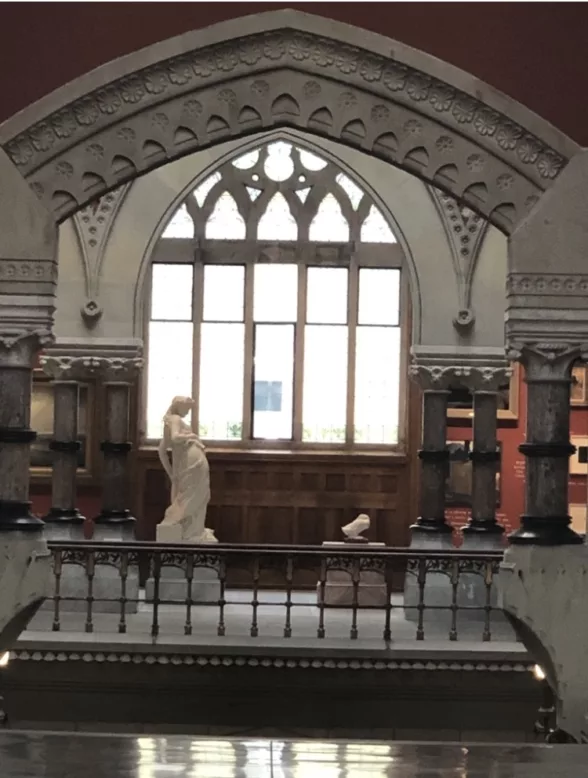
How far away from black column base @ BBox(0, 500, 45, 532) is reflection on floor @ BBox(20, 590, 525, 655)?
2.48 meters

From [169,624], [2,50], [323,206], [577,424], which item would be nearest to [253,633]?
[169,624]

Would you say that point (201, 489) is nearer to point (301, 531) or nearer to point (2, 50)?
point (301, 531)

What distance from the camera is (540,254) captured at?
7.21 metres

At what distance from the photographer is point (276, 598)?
46.2 ft

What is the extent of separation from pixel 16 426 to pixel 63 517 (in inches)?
208

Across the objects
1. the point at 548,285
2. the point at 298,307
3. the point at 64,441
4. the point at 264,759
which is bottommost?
the point at 264,759

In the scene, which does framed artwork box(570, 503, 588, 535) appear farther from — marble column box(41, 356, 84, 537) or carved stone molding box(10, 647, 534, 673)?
marble column box(41, 356, 84, 537)

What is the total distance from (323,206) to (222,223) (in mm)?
1047

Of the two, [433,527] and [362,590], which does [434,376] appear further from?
[362,590]

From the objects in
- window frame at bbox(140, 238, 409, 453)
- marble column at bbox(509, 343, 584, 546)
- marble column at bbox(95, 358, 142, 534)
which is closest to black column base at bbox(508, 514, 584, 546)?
marble column at bbox(509, 343, 584, 546)

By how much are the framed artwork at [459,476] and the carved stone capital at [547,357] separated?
24.3 ft

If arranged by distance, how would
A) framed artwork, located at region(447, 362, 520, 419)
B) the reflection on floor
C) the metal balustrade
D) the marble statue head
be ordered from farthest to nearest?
framed artwork, located at region(447, 362, 520, 419), the marble statue head, the metal balustrade, the reflection on floor

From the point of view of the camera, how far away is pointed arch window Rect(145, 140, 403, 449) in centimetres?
1523

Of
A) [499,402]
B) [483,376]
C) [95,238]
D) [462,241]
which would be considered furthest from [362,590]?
[95,238]
